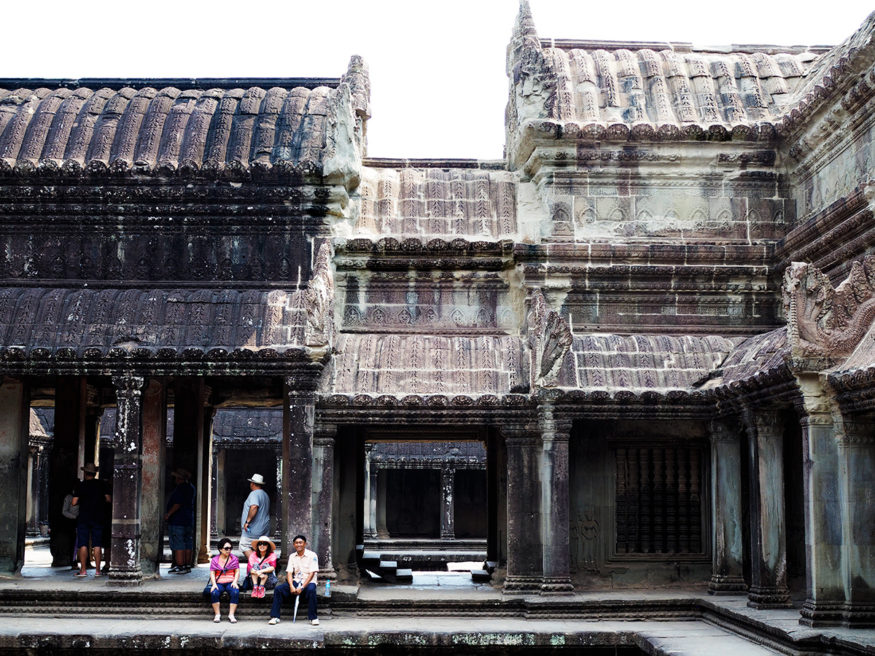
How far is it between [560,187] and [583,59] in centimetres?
296

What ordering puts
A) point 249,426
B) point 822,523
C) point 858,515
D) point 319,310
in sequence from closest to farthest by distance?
1. point 858,515
2. point 822,523
3. point 319,310
4. point 249,426

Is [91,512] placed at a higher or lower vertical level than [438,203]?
lower

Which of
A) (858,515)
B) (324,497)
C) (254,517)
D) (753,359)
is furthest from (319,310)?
(858,515)

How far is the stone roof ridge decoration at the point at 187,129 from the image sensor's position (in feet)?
54.5

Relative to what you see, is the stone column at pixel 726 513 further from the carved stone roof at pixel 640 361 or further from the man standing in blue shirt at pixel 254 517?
the man standing in blue shirt at pixel 254 517

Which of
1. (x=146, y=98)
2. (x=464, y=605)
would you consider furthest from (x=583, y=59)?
(x=464, y=605)

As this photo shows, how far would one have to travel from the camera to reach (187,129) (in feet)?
57.5

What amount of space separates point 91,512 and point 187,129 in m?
6.20

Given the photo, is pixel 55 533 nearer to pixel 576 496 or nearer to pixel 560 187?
pixel 576 496

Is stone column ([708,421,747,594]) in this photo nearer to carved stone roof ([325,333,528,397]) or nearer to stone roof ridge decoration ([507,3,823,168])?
carved stone roof ([325,333,528,397])

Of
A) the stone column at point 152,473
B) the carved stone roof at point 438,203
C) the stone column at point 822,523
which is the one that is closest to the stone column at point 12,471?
the stone column at point 152,473

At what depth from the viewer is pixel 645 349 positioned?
16234 millimetres

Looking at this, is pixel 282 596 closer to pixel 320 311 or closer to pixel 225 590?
pixel 225 590

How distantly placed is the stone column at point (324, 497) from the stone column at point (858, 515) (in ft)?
22.3
